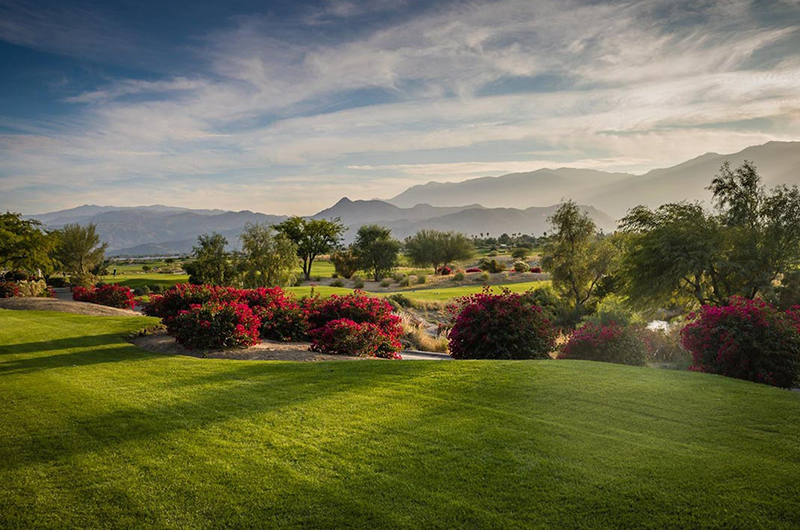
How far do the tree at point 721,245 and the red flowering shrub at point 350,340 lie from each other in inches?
499

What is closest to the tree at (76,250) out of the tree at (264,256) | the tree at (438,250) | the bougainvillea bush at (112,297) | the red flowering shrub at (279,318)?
the bougainvillea bush at (112,297)

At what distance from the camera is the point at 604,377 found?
311 inches

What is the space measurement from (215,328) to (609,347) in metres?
10.6

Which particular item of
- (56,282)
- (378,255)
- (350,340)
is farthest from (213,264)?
(378,255)

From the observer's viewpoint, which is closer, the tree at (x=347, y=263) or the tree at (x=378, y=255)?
the tree at (x=378, y=255)

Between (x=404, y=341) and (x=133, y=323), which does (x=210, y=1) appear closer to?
(x=133, y=323)

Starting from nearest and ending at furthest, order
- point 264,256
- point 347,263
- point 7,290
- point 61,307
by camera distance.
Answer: point 61,307 < point 7,290 < point 264,256 < point 347,263

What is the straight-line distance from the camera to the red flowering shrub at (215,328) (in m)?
12.3

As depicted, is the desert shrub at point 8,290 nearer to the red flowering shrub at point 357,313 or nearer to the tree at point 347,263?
the red flowering shrub at point 357,313

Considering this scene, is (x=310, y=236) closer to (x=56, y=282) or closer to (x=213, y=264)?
(x=56, y=282)

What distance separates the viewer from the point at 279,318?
1491 centimetres

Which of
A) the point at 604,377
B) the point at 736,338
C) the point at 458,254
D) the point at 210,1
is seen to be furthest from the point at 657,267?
the point at 458,254

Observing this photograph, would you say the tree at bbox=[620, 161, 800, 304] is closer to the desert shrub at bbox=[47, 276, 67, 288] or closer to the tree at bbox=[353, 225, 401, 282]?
the tree at bbox=[353, 225, 401, 282]

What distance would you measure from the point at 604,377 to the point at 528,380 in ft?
4.60
